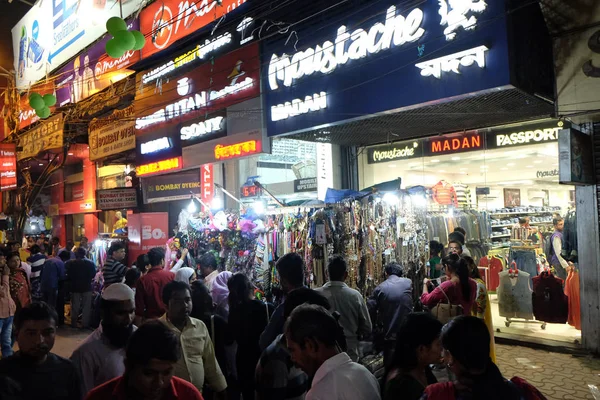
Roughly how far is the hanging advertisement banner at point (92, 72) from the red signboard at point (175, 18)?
3.28 ft

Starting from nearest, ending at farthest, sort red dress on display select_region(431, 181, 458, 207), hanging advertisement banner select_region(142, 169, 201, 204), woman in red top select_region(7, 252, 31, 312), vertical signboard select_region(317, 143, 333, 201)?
woman in red top select_region(7, 252, 31, 312)
red dress on display select_region(431, 181, 458, 207)
vertical signboard select_region(317, 143, 333, 201)
hanging advertisement banner select_region(142, 169, 201, 204)

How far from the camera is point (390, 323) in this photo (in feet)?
17.6

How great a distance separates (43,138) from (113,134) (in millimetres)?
5921

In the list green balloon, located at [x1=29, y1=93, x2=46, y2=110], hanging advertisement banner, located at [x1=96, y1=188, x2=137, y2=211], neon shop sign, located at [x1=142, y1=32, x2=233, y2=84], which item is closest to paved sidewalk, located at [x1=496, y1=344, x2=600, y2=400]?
neon shop sign, located at [x1=142, y1=32, x2=233, y2=84]

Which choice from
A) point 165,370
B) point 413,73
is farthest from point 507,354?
point 165,370

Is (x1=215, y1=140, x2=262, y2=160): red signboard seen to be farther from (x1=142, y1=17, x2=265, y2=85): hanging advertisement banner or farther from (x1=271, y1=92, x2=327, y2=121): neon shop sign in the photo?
(x1=142, y1=17, x2=265, y2=85): hanging advertisement banner

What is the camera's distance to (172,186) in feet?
47.6

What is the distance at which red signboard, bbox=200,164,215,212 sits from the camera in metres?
13.2

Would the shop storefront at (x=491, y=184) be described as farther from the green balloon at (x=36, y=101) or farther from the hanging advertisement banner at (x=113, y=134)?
the green balloon at (x=36, y=101)

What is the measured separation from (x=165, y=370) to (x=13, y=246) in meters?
9.98

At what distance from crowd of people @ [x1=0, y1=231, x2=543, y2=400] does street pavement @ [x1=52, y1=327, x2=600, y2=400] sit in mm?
1567

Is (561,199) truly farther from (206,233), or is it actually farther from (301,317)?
(301,317)

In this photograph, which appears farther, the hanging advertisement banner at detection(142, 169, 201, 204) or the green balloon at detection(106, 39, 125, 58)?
the hanging advertisement banner at detection(142, 169, 201, 204)

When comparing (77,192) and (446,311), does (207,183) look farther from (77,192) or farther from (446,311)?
(77,192)
